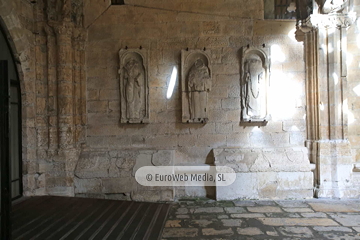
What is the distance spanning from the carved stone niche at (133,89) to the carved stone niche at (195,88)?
2.15ft

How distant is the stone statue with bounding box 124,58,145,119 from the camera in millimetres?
4699

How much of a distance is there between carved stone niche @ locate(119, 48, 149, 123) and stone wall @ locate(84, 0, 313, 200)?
108 millimetres

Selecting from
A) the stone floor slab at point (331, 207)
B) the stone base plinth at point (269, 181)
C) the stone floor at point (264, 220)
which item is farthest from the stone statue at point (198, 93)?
the stone floor slab at point (331, 207)

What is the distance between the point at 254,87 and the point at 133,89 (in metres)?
2.07

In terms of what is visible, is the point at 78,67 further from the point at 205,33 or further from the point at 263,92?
the point at 263,92

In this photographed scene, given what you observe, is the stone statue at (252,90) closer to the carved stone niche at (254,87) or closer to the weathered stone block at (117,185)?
the carved stone niche at (254,87)

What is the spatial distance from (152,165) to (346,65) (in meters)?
3.52

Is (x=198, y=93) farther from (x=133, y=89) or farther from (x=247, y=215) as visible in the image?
(x=247, y=215)

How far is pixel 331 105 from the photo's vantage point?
4410 mm

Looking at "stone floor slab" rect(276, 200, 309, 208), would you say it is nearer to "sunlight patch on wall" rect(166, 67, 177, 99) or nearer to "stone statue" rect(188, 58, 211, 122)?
"stone statue" rect(188, 58, 211, 122)

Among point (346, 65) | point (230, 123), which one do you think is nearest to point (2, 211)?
point (230, 123)

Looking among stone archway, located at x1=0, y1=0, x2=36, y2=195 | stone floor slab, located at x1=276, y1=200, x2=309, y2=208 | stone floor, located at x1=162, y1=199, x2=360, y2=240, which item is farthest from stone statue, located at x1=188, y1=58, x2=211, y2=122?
stone archway, located at x1=0, y1=0, x2=36, y2=195

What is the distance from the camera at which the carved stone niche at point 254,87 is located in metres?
4.65

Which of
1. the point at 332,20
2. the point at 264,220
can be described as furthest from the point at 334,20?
the point at 264,220
